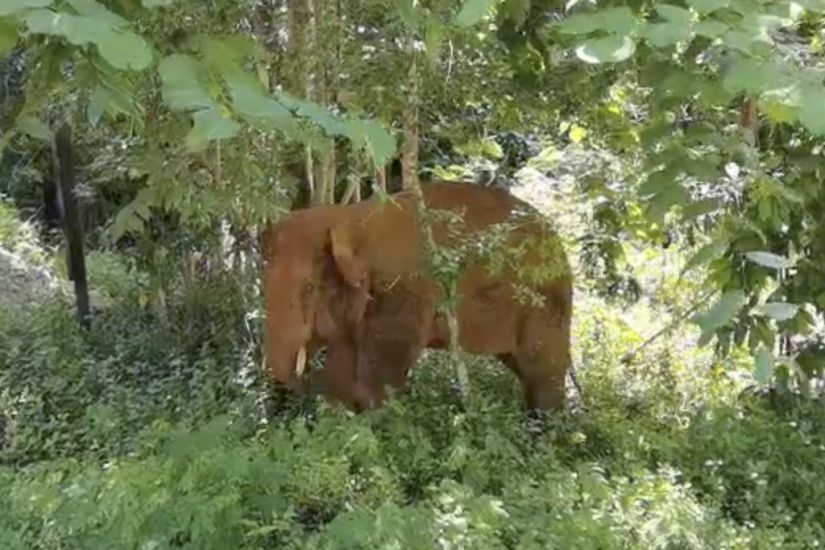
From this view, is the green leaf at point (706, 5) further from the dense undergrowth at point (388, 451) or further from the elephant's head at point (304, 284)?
the elephant's head at point (304, 284)

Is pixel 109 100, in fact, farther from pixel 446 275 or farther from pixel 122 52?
pixel 446 275

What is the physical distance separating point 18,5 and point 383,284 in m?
2.30

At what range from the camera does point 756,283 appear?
7.30 ft

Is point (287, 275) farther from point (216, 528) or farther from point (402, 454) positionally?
point (216, 528)

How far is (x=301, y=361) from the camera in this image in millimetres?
3293

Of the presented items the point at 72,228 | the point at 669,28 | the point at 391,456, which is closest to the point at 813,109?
the point at 669,28

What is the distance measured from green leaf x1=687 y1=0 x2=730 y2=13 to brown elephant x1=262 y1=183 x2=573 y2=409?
1952mm

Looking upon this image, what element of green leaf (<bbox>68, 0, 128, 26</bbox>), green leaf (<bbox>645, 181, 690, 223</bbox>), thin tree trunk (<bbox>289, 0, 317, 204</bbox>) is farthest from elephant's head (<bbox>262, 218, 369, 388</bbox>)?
green leaf (<bbox>68, 0, 128, 26</bbox>)

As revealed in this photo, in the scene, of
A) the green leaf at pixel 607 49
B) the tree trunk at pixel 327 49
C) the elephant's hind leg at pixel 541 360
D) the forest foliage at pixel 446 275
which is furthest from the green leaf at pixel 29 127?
the elephant's hind leg at pixel 541 360

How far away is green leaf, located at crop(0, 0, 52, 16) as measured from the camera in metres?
1.02

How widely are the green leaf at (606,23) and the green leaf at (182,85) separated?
0.41 m

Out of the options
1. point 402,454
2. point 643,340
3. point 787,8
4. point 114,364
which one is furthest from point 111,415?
point 787,8

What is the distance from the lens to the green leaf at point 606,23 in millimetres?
1197

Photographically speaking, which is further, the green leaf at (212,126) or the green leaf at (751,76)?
the green leaf at (751,76)
